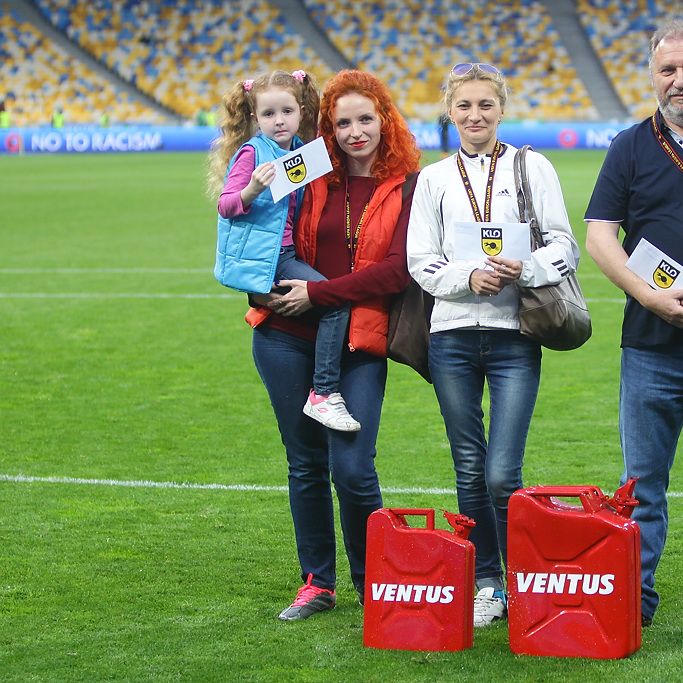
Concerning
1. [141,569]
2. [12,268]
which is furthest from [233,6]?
[141,569]

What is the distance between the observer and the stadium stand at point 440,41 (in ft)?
159

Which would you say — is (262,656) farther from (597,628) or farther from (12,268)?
(12,268)

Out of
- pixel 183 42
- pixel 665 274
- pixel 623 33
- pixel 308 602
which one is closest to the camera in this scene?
pixel 665 274

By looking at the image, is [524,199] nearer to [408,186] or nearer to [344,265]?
[408,186]

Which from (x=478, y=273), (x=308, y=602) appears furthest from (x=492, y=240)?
(x=308, y=602)

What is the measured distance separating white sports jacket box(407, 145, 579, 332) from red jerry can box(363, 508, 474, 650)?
66 cm

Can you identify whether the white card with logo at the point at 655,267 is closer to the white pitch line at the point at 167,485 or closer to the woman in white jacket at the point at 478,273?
the woman in white jacket at the point at 478,273

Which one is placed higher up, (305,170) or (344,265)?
(305,170)

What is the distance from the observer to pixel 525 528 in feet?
12.8

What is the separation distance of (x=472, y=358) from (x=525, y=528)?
23.2 inches

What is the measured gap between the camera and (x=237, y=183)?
14.0ft

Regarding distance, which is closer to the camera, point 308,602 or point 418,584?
point 418,584

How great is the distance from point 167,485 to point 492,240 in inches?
110

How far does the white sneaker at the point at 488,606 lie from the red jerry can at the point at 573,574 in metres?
0.31
